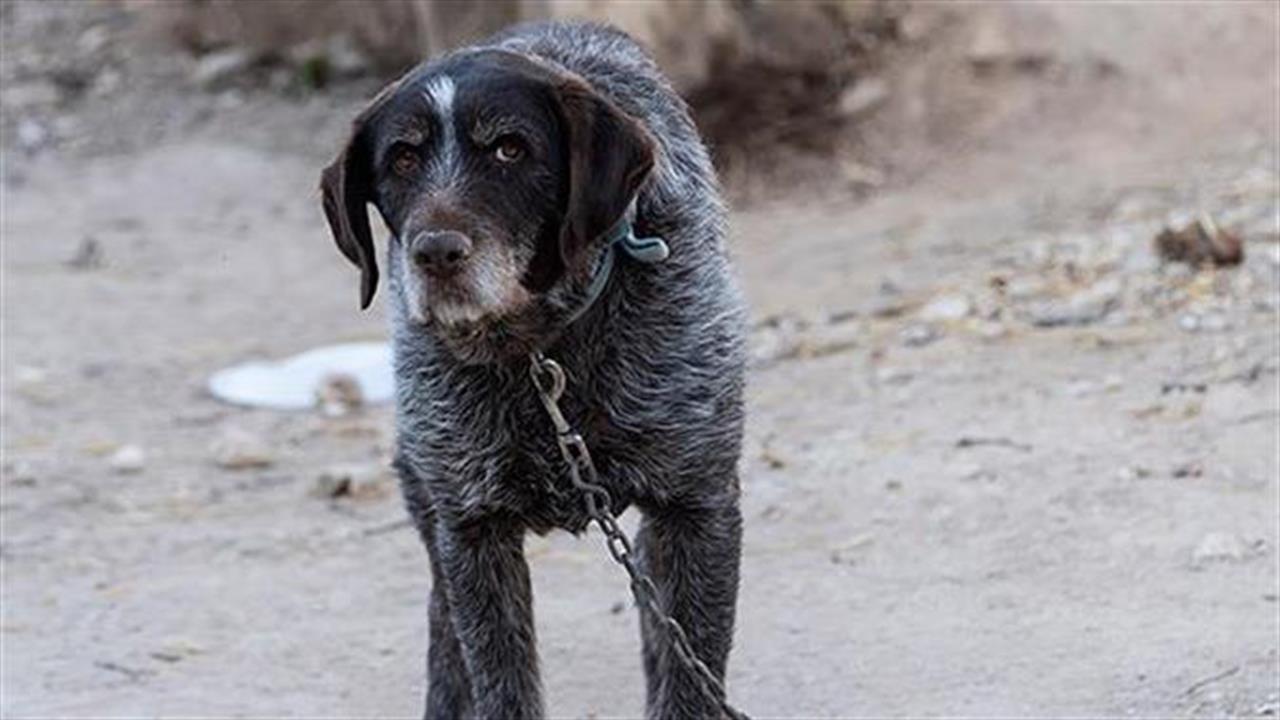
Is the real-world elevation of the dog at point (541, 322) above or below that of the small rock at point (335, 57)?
above

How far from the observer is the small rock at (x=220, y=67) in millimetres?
14570

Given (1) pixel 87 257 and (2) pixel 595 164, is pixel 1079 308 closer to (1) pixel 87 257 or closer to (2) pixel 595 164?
(2) pixel 595 164

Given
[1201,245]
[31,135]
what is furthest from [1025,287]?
[31,135]

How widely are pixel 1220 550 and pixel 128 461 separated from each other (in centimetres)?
371

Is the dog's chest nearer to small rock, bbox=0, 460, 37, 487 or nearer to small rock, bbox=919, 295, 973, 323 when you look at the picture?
small rock, bbox=0, 460, 37, 487

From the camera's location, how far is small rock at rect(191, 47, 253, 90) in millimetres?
14570

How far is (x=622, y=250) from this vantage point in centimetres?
484

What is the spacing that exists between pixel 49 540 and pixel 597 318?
3235 mm

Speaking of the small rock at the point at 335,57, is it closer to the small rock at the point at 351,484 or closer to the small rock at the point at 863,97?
the small rock at the point at 863,97

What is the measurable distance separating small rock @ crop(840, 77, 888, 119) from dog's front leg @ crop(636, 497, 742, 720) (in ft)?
23.6

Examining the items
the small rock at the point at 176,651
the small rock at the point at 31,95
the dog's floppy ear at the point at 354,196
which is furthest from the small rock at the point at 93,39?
the dog's floppy ear at the point at 354,196

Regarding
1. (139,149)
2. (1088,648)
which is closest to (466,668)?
(1088,648)

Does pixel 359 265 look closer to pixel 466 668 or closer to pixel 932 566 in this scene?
pixel 466 668

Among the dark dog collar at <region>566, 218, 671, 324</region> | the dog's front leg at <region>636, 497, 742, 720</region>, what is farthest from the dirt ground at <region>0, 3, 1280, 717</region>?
the dark dog collar at <region>566, 218, 671, 324</region>
